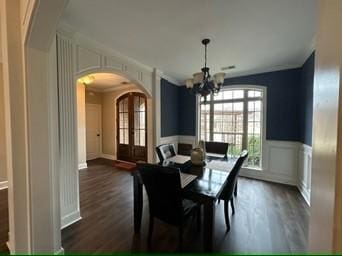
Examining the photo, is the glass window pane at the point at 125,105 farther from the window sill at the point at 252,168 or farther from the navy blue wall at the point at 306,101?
the navy blue wall at the point at 306,101

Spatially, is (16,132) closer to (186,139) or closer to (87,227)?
(87,227)

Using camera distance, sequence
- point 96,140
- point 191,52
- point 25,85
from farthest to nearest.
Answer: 1. point 96,140
2. point 191,52
3. point 25,85

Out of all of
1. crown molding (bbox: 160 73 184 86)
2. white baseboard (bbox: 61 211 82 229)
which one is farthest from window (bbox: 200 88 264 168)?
white baseboard (bbox: 61 211 82 229)

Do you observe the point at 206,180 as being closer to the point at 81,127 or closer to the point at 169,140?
the point at 169,140

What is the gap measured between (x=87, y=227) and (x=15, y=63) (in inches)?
81.0

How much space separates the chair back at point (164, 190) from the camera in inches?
62.6

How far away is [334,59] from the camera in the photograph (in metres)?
0.40

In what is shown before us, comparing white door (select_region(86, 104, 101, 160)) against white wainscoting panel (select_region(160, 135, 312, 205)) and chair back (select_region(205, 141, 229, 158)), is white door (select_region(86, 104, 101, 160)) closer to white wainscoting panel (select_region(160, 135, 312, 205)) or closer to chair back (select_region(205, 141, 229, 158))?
chair back (select_region(205, 141, 229, 158))

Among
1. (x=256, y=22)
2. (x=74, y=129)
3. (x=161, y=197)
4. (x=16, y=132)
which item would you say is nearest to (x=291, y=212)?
(x=161, y=197)

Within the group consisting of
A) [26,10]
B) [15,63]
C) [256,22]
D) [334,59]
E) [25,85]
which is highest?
[256,22]

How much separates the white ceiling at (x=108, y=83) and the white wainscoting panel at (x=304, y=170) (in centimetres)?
451

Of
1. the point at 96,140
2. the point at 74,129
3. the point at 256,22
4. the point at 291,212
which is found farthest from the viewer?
the point at 96,140

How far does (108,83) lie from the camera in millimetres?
5426

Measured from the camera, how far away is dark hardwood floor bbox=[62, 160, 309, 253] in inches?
75.6
